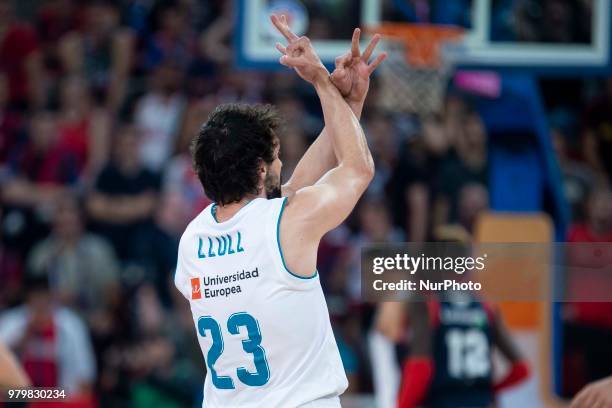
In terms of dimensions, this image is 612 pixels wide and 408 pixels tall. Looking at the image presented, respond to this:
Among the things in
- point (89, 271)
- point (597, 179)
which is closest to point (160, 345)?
point (89, 271)

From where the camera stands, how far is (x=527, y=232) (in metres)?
10.3

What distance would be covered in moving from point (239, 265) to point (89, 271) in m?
6.72

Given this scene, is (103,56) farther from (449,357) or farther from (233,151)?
(233,151)

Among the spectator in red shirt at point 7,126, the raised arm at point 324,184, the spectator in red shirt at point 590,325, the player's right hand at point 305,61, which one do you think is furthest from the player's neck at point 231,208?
the spectator in red shirt at point 7,126

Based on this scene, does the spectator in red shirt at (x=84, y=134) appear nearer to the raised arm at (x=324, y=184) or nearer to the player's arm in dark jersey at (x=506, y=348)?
the player's arm in dark jersey at (x=506, y=348)

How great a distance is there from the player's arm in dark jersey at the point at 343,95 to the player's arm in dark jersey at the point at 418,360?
297cm

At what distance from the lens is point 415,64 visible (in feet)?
32.6

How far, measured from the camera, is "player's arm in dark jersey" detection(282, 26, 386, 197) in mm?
4668

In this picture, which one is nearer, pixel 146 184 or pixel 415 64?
pixel 415 64

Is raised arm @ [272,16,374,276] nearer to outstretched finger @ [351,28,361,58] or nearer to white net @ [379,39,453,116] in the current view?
outstretched finger @ [351,28,361,58]

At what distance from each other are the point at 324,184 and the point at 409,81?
583 centimetres

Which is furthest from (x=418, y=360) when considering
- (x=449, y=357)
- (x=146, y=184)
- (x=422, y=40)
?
(x=146, y=184)

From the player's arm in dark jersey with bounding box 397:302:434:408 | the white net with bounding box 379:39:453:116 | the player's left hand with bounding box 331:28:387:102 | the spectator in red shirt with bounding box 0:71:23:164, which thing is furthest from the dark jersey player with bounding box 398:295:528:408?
the spectator in red shirt with bounding box 0:71:23:164

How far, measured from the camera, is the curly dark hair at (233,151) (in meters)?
4.34
